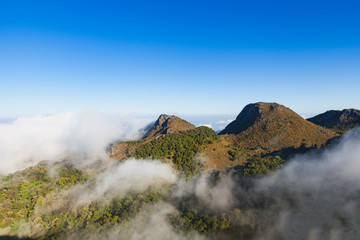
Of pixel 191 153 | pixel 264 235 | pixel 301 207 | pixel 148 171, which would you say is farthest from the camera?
pixel 191 153

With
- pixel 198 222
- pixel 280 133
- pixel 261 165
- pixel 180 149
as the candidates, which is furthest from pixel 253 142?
pixel 198 222

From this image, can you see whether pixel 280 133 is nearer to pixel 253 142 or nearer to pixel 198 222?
pixel 253 142

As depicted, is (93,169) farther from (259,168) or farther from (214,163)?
(259,168)

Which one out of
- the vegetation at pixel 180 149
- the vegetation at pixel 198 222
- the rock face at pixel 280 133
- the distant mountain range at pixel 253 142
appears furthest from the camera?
the rock face at pixel 280 133

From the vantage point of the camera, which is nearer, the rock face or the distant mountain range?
the distant mountain range

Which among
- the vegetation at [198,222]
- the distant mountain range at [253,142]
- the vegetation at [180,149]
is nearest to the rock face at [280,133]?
the distant mountain range at [253,142]

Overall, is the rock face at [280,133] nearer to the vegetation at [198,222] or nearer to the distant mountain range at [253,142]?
the distant mountain range at [253,142]

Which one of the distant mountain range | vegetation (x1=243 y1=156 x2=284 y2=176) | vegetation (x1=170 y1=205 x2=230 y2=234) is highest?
the distant mountain range

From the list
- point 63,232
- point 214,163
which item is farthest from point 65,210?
point 214,163

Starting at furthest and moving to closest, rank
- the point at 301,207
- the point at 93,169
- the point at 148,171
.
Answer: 1. the point at 93,169
2. the point at 148,171
3. the point at 301,207

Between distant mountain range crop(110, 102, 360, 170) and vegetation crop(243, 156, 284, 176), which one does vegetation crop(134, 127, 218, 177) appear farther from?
vegetation crop(243, 156, 284, 176)

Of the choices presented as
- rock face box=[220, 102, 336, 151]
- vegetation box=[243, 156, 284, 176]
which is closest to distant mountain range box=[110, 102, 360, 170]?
rock face box=[220, 102, 336, 151]
